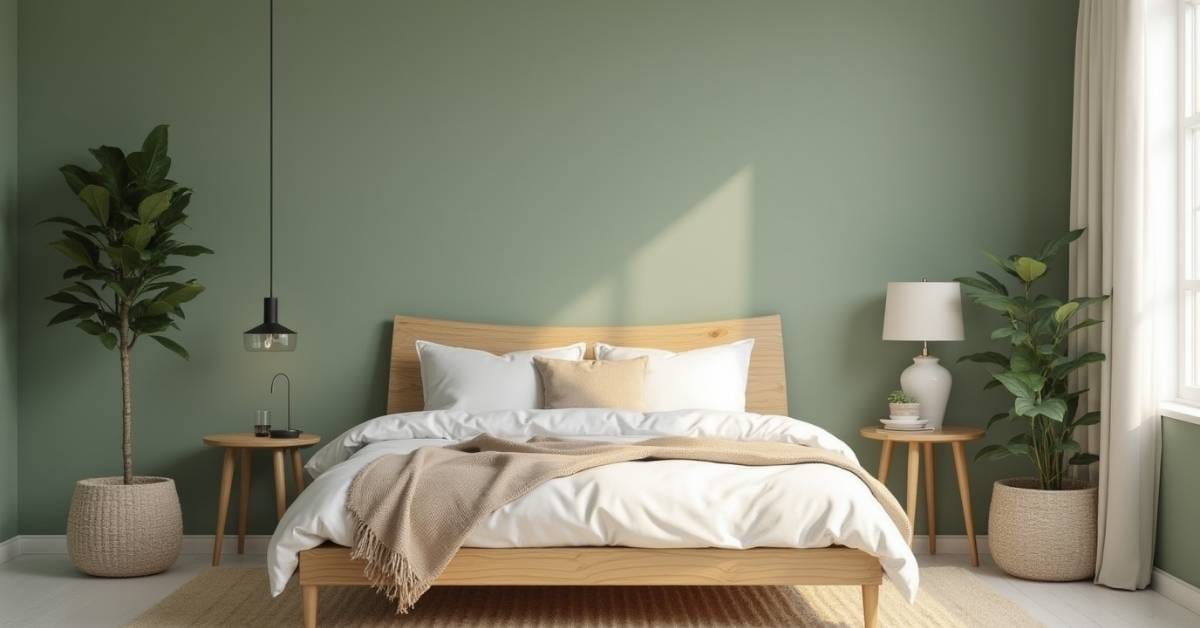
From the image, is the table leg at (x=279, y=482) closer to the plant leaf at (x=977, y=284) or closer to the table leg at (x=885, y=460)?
the table leg at (x=885, y=460)

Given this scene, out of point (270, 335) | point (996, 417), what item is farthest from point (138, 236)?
point (996, 417)

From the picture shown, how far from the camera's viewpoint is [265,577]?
177 inches

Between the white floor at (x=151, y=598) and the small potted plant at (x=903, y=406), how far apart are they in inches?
25.2

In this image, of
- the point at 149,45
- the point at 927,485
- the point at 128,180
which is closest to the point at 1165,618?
the point at 927,485

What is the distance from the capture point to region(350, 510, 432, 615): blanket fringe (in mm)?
3381

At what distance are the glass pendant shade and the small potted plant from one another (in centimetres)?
255

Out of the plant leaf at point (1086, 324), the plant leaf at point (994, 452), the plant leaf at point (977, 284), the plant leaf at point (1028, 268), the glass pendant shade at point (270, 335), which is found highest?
the plant leaf at point (1028, 268)

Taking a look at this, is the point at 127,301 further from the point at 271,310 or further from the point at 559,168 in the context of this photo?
the point at 559,168

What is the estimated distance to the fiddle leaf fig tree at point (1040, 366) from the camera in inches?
179

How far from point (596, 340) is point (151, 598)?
2.11 meters

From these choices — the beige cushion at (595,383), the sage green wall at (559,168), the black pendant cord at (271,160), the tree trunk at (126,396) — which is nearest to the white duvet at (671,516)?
the beige cushion at (595,383)

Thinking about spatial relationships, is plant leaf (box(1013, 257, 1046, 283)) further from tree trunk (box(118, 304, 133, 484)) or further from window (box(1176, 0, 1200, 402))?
tree trunk (box(118, 304, 133, 484))

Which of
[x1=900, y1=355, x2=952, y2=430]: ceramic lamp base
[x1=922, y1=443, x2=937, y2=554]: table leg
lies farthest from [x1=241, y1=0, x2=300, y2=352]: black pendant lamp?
[x1=922, y1=443, x2=937, y2=554]: table leg

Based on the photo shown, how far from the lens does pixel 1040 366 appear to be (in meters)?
4.66
